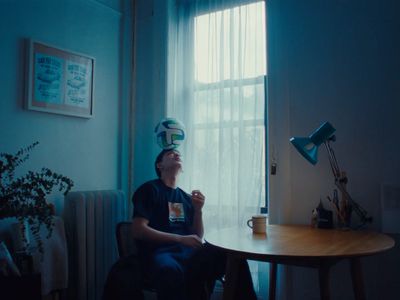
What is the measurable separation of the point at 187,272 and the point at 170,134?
2.97 ft

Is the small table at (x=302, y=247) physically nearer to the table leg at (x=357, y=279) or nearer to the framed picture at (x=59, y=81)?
the table leg at (x=357, y=279)

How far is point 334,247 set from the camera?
152 centimetres

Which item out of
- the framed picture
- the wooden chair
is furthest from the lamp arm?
the framed picture

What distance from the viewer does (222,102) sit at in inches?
102

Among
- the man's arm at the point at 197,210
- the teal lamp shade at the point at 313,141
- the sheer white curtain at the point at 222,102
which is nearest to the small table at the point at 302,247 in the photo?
the man's arm at the point at 197,210

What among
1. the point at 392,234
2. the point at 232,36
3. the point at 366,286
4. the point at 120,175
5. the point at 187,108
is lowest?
the point at 366,286

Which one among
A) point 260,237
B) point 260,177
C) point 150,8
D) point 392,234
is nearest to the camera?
point 260,237

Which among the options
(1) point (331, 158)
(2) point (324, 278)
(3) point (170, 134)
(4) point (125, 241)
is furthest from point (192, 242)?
(1) point (331, 158)

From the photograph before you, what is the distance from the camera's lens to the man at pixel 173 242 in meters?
1.78

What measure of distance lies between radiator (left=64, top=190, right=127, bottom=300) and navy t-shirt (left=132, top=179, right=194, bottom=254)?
0.44 meters

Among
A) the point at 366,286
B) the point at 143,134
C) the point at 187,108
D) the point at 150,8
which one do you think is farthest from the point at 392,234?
the point at 150,8

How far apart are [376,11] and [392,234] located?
4.02 ft

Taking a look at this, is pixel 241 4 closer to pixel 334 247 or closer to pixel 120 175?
pixel 120 175

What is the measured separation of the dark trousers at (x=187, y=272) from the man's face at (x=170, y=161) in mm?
494
